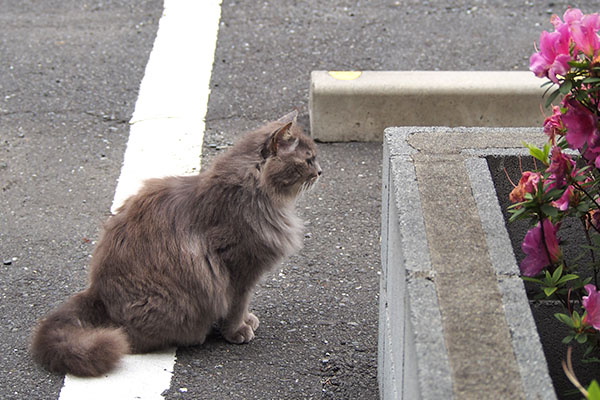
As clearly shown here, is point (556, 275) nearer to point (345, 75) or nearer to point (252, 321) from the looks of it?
point (252, 321)

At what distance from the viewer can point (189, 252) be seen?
3.39 m

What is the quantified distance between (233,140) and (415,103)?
1146 mm

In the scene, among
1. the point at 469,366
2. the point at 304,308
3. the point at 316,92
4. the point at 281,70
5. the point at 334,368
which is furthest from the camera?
the point at 281,70

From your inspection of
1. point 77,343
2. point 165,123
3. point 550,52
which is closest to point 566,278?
point 550,52

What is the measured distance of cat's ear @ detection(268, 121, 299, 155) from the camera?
3414 millimetres

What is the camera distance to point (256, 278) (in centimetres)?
351

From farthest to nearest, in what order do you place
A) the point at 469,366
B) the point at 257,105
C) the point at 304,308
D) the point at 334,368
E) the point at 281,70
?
the point at 281,70 → the point at 257,105 → the point at 304,308 → the point at 334,368 → the point at 469,366

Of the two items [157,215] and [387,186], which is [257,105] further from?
[387,186]

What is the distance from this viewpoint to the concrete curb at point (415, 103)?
5109 mm

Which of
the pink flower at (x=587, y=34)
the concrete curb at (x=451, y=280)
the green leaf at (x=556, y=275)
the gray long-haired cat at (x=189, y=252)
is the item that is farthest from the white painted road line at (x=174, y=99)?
the pink flower at (x=587, y=34)

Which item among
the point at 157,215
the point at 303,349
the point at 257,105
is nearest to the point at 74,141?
the point at 257,105

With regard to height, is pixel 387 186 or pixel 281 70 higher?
pixel 387 186

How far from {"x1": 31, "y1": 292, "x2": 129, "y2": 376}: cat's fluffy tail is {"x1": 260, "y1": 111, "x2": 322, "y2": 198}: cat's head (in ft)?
2.87

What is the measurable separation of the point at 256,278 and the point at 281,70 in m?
2.80
